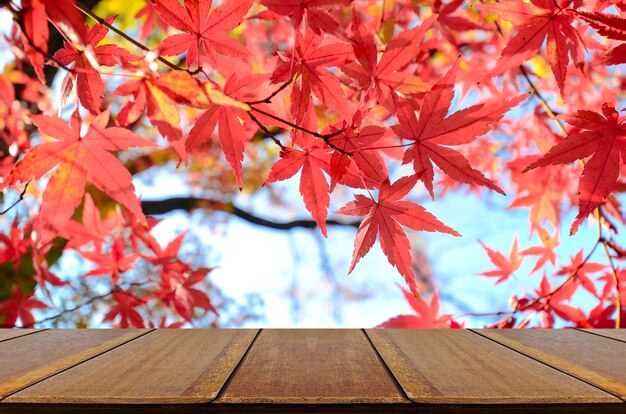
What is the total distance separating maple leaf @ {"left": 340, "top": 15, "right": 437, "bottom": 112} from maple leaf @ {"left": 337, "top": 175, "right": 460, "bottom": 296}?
0.12m

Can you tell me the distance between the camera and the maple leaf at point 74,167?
0.62 m

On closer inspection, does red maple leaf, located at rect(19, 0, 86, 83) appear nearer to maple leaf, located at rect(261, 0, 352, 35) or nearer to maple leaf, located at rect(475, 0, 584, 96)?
maple leaf, located at rect(261, 0, 352, 35)

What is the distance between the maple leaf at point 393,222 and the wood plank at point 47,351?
1.42 ft

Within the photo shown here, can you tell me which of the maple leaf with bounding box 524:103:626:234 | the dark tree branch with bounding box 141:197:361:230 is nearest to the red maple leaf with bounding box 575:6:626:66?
the maple leaf with bounding box 524:103:626:234

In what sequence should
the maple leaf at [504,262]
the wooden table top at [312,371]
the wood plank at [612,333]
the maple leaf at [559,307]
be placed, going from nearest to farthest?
the wooden table top at [312,371]
the wood plank at [612,333]
the maple leaf at [559,307]
the maple leaf at [504,262]

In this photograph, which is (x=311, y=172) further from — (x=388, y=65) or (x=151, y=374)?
(x=151, y=374)

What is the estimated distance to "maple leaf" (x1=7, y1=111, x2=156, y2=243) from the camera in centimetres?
62

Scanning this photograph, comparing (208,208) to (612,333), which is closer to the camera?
(612,333)

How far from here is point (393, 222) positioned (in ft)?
2.42

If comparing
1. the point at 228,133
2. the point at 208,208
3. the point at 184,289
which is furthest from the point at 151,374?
the point at 208,208

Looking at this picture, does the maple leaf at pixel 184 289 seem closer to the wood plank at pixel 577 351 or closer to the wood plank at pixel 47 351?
the wood plank at pixel 47 351

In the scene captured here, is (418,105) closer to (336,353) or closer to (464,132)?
(464,132)

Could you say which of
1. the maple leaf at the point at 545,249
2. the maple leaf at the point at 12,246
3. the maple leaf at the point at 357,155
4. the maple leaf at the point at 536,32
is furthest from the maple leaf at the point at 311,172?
the maple leaf at the point at 12,246

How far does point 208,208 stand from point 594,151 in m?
2.93
